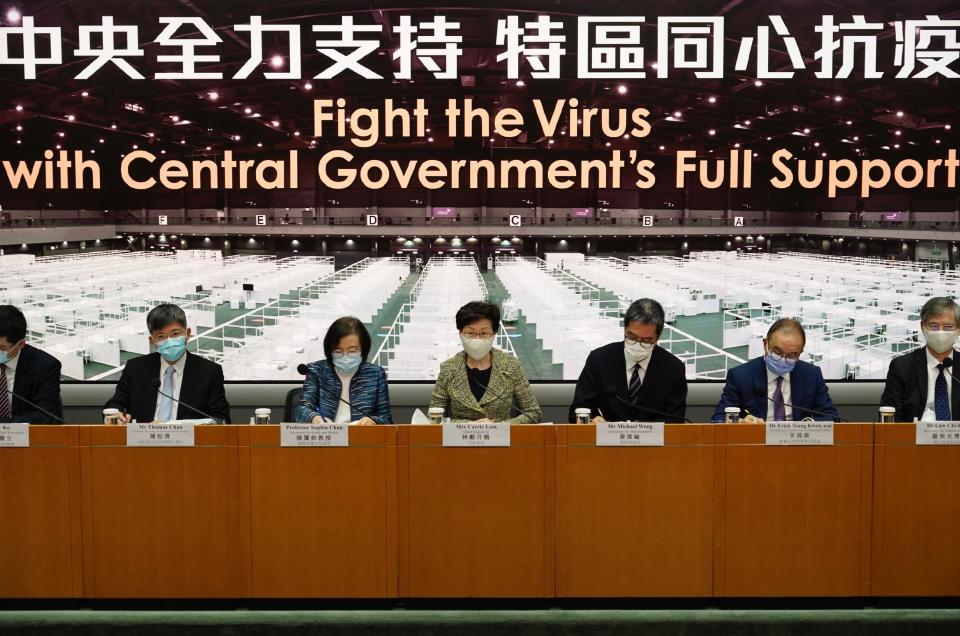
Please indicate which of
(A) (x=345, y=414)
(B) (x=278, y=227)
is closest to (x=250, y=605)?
(A) (x=345, y=414)

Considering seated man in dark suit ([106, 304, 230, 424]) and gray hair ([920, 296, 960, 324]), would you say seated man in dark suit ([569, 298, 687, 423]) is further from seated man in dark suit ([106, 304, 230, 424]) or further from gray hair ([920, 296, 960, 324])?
seated man in dark suit ([106, 304, 230, 424])

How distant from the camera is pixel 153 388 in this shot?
3.59m

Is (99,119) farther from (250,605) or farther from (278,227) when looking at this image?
(250,605)

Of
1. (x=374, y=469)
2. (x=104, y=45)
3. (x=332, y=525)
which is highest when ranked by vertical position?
(x=104, y=45)

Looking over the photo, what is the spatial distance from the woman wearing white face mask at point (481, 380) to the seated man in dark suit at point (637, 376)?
277mm

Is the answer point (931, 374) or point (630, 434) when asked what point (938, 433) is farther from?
point (630, 434)

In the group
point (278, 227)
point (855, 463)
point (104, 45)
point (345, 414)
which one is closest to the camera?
point (855, 463)

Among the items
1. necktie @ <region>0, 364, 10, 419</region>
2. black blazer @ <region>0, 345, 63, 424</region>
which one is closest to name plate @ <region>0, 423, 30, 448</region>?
black blazer @ <region>0, 345, 63, 424</region>

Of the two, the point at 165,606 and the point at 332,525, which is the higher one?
the point at 332,525

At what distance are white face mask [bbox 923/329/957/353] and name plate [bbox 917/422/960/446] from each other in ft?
2.57

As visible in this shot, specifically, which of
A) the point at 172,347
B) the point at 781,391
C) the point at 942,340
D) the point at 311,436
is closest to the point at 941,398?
the point at 942,340

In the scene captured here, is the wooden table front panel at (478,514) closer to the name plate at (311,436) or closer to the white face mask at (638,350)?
the name plate at (311,436)

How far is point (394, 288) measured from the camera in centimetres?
568

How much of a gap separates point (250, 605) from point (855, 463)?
2.30 m
